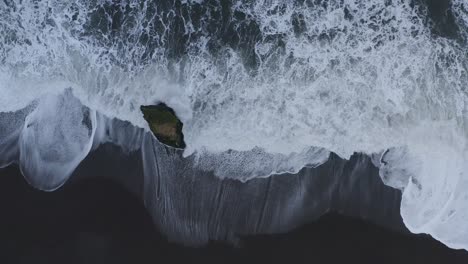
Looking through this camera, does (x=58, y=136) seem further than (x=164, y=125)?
Yes

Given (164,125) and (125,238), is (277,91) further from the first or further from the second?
(125,238)

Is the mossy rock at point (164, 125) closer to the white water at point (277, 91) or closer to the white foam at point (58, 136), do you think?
the white water at point (277, 91)

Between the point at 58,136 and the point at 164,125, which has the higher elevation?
the point at 164,125

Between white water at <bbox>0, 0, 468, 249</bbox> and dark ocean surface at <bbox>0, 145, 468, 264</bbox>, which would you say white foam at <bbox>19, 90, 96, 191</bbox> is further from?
dark ocean surface at <bbox>0, 145, 468, 264</bbox>

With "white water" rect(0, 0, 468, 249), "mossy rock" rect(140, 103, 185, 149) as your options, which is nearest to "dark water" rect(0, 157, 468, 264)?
"white water" rect(0, 0, 468, 249)

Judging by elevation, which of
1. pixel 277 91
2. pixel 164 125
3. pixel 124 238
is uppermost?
pixel 277 91

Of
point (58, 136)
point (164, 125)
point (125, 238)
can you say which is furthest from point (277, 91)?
point (58, 136)
